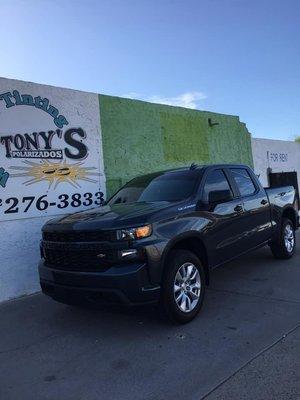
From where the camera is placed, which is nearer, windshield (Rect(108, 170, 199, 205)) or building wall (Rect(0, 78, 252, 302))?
windshield (Rect(108, 170, 199, 205))

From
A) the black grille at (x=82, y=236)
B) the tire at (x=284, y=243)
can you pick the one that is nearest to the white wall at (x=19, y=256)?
the black grille at (x=82, y=236)

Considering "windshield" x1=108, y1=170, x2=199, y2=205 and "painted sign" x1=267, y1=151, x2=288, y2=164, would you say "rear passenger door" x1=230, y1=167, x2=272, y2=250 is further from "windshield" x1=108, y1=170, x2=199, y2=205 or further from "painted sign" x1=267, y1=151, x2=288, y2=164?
"painted sign" x1=267, y1=151, x2=288, y2=164

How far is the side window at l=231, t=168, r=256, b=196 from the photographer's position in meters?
7.04

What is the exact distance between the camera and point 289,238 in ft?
27.6

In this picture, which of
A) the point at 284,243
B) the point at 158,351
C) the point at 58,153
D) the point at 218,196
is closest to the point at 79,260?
the point at 158,351

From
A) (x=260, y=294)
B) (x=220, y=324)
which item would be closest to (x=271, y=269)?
(x=260, y=294)

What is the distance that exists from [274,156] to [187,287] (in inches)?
443

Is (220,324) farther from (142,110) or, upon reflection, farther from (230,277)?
(142,110)

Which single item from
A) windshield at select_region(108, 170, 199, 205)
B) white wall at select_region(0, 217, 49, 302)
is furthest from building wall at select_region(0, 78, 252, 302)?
windshield at select_region(108, 170, 199, 205)

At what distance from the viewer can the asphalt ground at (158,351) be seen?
3797mm

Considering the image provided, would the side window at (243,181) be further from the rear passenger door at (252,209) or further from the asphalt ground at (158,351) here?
the asphalt ground at (158,351)

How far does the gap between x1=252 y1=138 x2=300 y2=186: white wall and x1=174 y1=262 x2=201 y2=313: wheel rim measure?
9.37 meters

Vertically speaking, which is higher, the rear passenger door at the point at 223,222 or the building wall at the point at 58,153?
the building wall at the point at 58,153

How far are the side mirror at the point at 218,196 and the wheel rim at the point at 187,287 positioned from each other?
103cm
